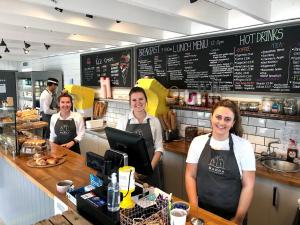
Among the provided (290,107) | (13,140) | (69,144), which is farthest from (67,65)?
(290,107)

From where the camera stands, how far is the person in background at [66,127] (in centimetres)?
354

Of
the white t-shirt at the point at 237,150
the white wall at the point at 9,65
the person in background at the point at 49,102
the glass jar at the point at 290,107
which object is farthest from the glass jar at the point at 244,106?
the white wall at the point at 9,65

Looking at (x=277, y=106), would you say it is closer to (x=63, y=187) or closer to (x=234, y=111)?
(x=234, y=111)

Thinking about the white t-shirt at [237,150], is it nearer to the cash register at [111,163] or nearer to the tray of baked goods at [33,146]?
the cash register at [111,163]

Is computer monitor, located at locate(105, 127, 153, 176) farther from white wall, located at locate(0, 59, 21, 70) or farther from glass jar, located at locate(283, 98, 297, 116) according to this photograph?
white wall, located at locate(0, 59, 21, 70)

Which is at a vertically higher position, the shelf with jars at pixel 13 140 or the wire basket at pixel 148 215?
the shelf with jars at pixel 13 140

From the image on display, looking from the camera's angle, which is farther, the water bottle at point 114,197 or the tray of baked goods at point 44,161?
the tray of baked goods at point 44,161

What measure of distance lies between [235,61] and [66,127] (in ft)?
7.89

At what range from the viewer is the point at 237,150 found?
1.93m

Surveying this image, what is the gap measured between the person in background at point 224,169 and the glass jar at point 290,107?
997mm

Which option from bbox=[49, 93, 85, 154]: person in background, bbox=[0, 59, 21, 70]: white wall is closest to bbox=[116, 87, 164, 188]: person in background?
bbox=[49, 93, 85, 154]: person in background

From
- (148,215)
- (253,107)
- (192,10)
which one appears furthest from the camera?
(253,107)

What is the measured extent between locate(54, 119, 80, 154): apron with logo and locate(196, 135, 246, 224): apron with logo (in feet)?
7.09

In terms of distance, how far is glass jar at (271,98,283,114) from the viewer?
2810 millimetres
